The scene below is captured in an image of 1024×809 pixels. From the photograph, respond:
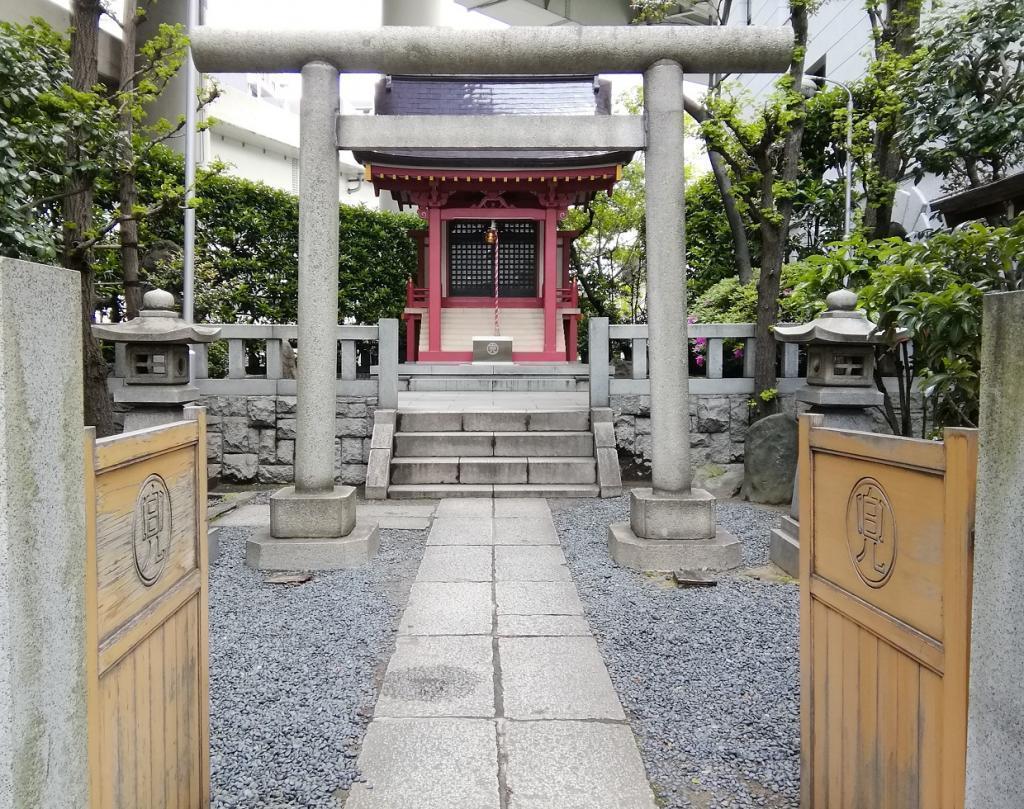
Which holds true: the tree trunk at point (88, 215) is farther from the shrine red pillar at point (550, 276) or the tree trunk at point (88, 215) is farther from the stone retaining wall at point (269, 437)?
the shrine red pillar at point (550, 276)

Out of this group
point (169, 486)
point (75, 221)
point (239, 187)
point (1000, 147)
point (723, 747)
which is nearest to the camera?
point (169, 486)

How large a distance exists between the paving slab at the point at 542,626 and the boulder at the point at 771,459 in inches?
146

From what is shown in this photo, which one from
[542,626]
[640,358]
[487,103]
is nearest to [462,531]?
[542,626]

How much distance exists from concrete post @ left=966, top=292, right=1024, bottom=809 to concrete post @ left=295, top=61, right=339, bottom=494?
4.26m

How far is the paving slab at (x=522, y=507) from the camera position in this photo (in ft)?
20.8

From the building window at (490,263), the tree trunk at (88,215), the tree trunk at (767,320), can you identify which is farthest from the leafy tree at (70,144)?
the building window at (490,263)

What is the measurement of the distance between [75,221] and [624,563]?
6.64 m

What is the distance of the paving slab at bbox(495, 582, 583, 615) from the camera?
12.7 ft

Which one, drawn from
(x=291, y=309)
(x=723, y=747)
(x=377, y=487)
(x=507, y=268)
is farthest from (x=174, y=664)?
(x=507, y=268)

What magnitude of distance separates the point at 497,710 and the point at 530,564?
6.92ft

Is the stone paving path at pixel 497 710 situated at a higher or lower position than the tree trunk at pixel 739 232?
lower

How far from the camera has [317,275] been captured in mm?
4777

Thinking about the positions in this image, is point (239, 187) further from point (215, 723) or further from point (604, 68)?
point (215, 723)

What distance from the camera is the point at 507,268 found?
1533 cm
